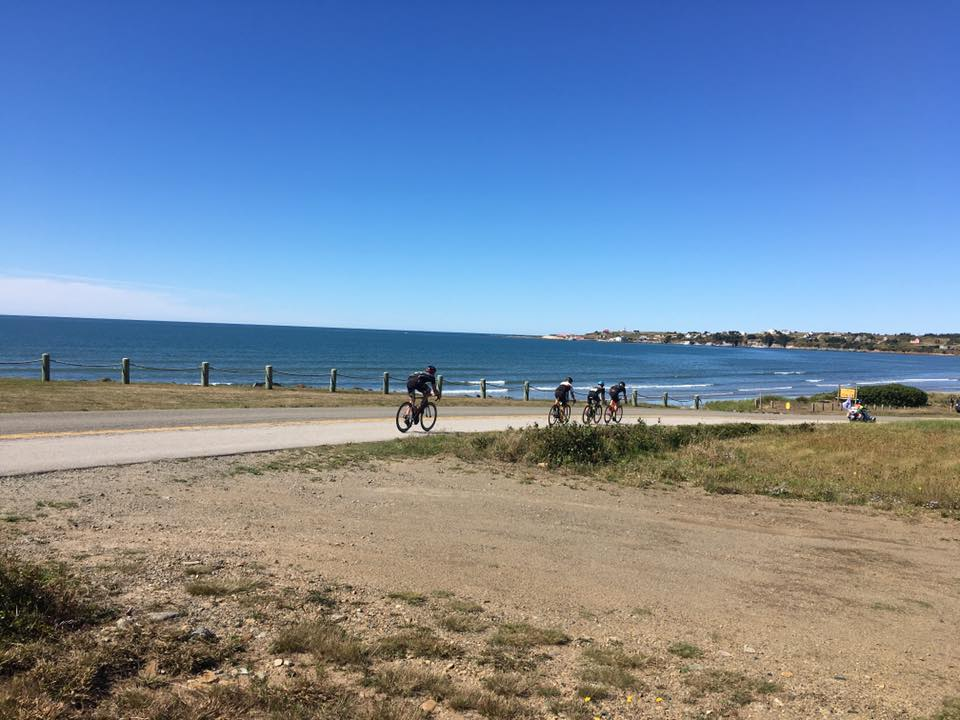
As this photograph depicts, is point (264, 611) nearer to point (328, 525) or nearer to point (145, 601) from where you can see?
point (145, 601)

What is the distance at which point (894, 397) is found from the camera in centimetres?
4766

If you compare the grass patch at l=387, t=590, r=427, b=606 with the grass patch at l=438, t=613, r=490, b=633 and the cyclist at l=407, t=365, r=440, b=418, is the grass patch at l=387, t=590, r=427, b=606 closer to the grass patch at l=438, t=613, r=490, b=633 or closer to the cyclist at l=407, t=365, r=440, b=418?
the grass patch at l=438, t=613, r=490, b=633

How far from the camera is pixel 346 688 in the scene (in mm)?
3918

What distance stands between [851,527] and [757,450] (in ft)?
22.6

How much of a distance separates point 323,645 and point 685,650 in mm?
2696

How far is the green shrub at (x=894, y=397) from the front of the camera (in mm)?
47469

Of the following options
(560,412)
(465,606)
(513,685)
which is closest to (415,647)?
(513,685)

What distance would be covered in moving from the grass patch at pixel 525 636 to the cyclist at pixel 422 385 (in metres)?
12.0

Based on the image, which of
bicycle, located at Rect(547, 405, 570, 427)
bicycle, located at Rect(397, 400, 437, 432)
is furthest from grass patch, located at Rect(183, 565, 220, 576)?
bicycle, located at Rect(547, 405, 570, 427)

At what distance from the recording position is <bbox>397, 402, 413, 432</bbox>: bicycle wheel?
17.5m

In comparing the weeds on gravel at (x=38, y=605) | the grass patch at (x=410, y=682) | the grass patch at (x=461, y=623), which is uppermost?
the weeds on gravel at (x=38, y=605)

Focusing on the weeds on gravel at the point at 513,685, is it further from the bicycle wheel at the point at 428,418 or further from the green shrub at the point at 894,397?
the green shrub at the point at 894,397

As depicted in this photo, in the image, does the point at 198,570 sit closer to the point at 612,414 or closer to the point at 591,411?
the point at 591,411

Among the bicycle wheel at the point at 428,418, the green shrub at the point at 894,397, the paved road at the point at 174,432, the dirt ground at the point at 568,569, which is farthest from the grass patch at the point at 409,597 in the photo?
the green shrub at the point at 894,397
